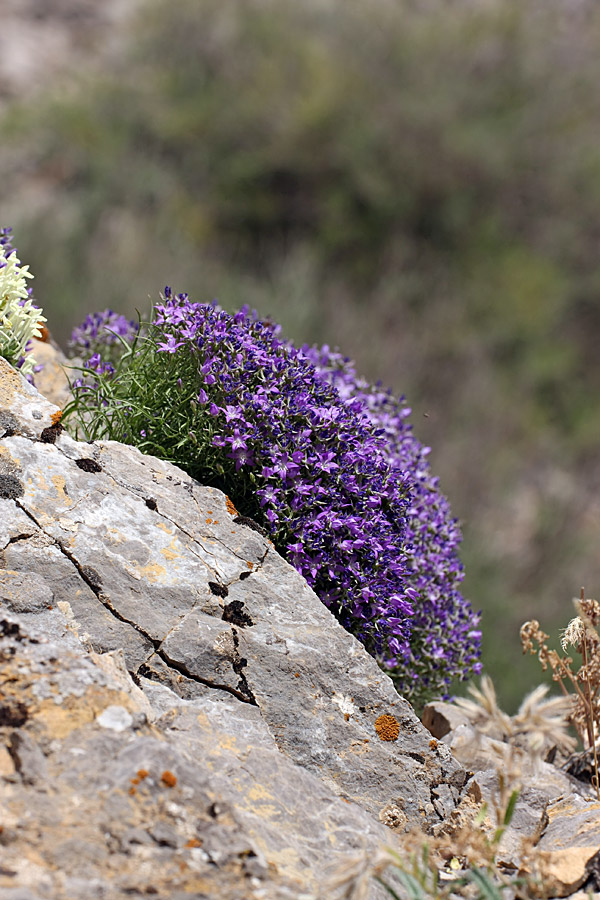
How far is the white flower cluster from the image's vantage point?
10.2 ft

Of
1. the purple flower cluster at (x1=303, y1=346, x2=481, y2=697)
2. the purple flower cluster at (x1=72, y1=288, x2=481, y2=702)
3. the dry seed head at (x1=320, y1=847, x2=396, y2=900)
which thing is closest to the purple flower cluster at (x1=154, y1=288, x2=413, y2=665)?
the purple flower cluster at (x1=72, y1=288, x2=481, y2=702)

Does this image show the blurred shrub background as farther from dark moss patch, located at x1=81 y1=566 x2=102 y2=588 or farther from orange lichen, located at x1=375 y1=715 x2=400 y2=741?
dark moss patch, located at x1=81 y1=566 x2=102 y2=588

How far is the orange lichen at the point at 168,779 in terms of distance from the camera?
1892 millimetres

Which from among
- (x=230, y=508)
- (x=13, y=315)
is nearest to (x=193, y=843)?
(x=230, y=508)

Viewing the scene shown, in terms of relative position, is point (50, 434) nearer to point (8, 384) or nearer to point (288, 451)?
point (8, 384)

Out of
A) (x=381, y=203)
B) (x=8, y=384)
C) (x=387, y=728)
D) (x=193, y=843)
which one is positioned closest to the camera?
(x=193, y=843)

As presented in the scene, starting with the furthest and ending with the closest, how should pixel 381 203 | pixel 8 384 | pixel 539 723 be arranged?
1. pixel 381 203
2. pixel 8 384
3. pixel 539 723

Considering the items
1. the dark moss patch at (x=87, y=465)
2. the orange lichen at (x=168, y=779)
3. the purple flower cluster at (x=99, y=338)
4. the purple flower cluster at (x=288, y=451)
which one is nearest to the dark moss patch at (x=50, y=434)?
the dark moss patch at (x=87, y=465)

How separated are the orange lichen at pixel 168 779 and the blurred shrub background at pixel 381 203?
6.40 m

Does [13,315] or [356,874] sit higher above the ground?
[13,315]

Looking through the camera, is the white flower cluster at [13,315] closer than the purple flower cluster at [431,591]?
Yes

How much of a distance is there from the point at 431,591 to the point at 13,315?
2.06 m

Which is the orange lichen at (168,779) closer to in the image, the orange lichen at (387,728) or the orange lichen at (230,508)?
the orange lichen at (387,728)

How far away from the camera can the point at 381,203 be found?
11977 mm
